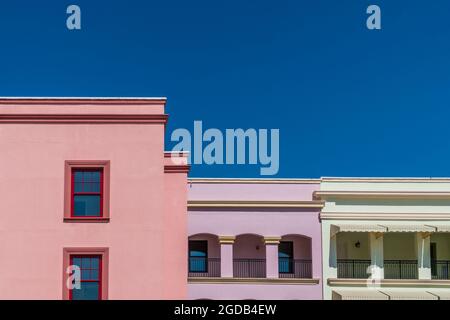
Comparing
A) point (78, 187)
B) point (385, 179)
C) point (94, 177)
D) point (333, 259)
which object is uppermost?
point (385, 179)

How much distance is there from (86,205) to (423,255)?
1818 cm

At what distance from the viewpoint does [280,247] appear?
131ft

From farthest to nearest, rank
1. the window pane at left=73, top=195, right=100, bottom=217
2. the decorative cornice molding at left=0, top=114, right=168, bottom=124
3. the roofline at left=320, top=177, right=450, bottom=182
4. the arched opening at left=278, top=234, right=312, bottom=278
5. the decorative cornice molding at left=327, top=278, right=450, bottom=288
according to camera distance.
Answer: the roofline at left=320, top=177, right=450, bottom=182
the arched opening at left=278, top=234, right=312, bottom=278
the decorative cornice molding at left=327, top=278, right=450, bottom=288
the decorative cornice molding at left=0, top=114, right=168, bottom=124
the window pane at left=73, top=195, right=100, bottom=217

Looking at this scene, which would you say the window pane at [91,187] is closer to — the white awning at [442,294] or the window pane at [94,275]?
the window pane at [94,275]

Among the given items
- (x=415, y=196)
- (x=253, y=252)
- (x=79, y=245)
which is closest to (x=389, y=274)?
→ (x=415, y=196)

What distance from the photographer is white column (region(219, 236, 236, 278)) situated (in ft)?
126

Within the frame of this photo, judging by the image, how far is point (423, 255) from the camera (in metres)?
39.1

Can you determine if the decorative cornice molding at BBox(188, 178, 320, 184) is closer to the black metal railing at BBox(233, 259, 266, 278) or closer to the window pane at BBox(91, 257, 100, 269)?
the black metal railing at BBox(233, 259, 266, 278)

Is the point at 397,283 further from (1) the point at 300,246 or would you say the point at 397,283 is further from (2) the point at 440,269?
(1) the point at 300,246

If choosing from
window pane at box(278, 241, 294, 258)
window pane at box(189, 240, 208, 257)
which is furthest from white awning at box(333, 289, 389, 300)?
window pane at box(189, 240, 208, 257)

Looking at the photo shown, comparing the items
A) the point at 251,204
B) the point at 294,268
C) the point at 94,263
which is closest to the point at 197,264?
the point at 251,204

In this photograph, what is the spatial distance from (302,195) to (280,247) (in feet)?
9.19

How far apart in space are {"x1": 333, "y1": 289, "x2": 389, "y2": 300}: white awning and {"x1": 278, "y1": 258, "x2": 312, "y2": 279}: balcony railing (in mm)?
1723
